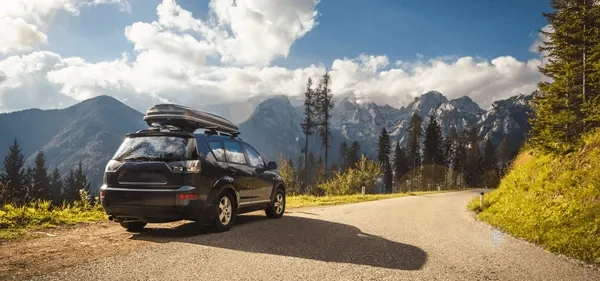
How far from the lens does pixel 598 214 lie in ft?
26.1

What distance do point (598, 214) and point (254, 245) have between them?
728cm

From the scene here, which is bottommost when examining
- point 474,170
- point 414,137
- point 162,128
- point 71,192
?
point 71,192

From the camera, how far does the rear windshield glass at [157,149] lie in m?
6.66

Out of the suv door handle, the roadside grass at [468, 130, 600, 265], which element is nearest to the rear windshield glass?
the suv door handle

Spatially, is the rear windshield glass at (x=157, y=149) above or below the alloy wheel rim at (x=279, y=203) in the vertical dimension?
above

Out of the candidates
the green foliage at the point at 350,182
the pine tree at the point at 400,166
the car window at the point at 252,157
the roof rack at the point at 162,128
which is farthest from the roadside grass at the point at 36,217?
the pine tree at the point at 400,166

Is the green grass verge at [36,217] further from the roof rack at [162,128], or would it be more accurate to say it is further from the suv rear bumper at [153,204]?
the roof rack at [162,128]

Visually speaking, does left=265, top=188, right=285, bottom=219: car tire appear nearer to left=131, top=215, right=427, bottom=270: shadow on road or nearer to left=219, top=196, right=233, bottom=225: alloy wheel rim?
left=131, top=215, right=427, bottom=270: shadow on road

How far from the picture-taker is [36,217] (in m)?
7.81

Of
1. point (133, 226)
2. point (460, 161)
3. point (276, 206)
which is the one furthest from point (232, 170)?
point (460, 161)

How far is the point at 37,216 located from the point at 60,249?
308 cm

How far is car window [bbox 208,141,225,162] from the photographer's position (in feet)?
24.1

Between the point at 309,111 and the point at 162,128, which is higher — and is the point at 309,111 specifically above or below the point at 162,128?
above

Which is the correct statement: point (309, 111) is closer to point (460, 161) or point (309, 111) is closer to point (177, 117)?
point (177, 117)
